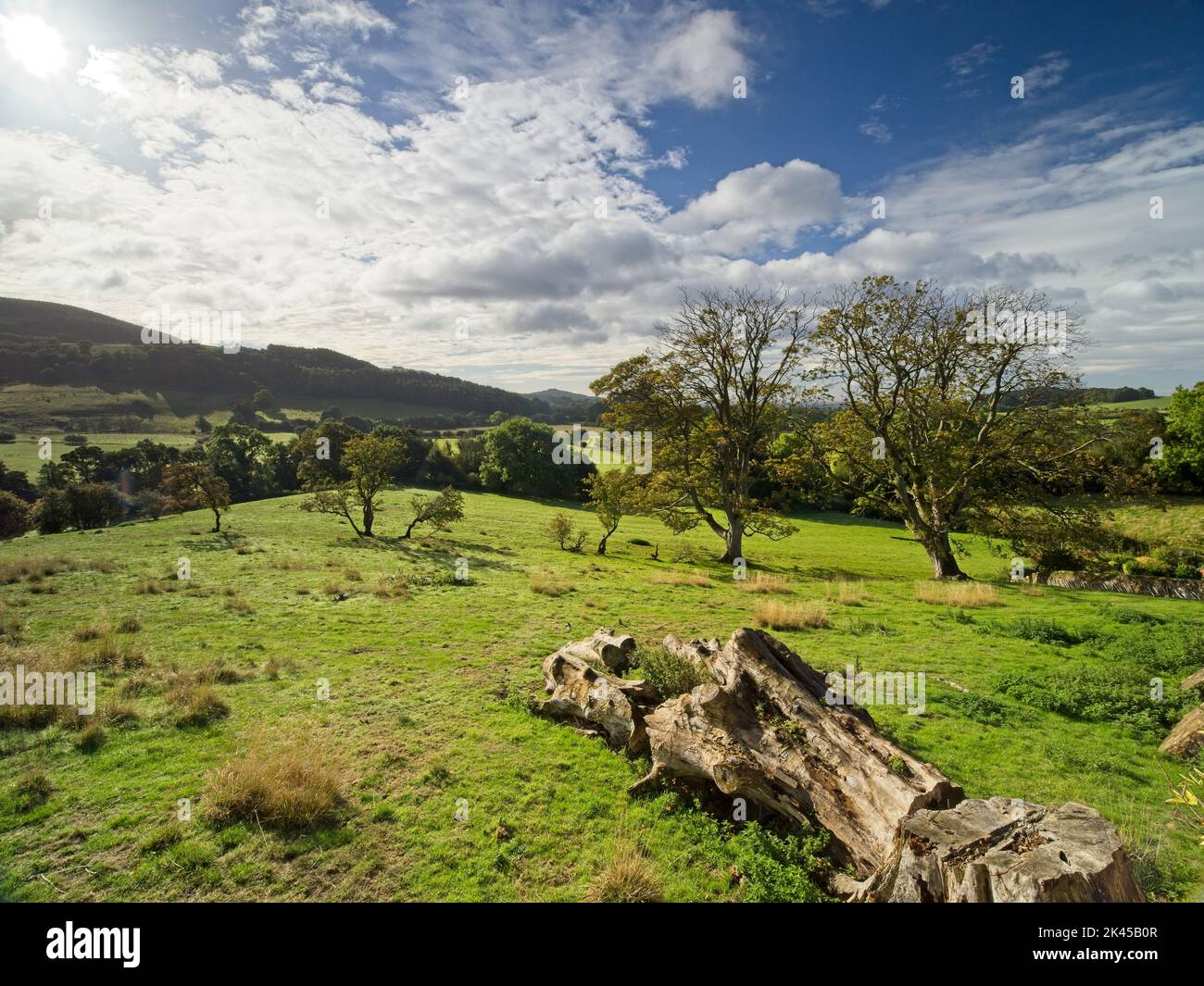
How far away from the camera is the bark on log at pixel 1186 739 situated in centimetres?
832

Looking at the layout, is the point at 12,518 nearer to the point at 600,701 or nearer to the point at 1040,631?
the point at 600,701

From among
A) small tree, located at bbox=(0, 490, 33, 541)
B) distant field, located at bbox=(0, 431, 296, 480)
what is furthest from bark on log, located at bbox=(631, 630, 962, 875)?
distant field, located at bbox=(0, 431, 296, 480)

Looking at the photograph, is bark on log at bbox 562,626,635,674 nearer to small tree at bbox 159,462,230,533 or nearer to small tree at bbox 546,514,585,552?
small tree at bbox 546,514,585,552

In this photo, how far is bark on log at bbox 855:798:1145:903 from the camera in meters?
3.86

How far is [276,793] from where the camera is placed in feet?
23.5

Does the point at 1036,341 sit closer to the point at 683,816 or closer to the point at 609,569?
the point at 609,569

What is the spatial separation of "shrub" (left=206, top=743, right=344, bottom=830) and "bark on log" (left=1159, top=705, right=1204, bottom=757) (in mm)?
13496

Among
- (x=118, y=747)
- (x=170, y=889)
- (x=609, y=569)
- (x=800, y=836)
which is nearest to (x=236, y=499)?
(x=609, y=569)

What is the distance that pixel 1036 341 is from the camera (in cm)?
2503

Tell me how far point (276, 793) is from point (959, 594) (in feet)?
76.6

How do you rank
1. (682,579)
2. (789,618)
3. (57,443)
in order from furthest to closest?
(57,443), (682,579), (789,618)

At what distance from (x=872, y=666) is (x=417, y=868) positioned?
36.5ft

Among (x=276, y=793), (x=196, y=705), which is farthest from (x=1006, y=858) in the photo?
(x=196, y=705)

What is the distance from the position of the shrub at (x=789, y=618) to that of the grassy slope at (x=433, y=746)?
64cm
